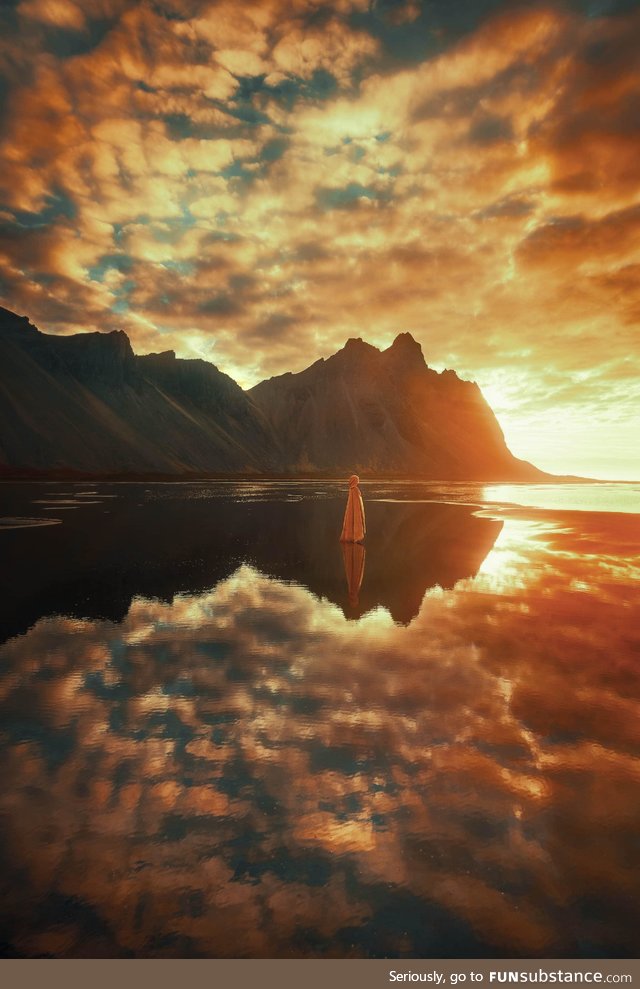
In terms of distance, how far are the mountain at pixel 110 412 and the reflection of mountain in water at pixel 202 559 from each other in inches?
3671

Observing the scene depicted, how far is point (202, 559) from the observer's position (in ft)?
65.3

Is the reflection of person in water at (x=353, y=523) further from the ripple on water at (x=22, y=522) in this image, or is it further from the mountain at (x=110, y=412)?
the mountain at (x=110, y=412)

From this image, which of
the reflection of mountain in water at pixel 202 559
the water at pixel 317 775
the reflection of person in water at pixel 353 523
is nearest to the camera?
the water at pixel 317 775

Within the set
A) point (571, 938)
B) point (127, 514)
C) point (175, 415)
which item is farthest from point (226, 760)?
point (175, 415)

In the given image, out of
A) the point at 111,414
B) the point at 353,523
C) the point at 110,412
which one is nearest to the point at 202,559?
the point at 353,523

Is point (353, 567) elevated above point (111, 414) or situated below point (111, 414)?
below

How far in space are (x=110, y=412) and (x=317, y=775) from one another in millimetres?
155286

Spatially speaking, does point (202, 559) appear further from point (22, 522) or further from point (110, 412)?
point (110, 412)

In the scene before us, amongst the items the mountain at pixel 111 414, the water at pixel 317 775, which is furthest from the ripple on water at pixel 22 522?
the mountain at pixel 111 414

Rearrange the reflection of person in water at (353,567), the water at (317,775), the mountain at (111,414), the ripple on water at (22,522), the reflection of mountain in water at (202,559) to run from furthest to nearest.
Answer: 1. the mountain at (111,414)
2. the ripple on water at (22,522)
3. the reflection of person in water at (353,567)
4. the reflection of mountain in water at (202,559)
5. the water at (317,775)

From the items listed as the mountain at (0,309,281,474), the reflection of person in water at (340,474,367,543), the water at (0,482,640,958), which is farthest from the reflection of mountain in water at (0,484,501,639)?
the mountain at (0,309,281,474)

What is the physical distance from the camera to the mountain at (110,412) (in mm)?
120188

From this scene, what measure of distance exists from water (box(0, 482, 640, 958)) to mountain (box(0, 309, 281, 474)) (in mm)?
116841
